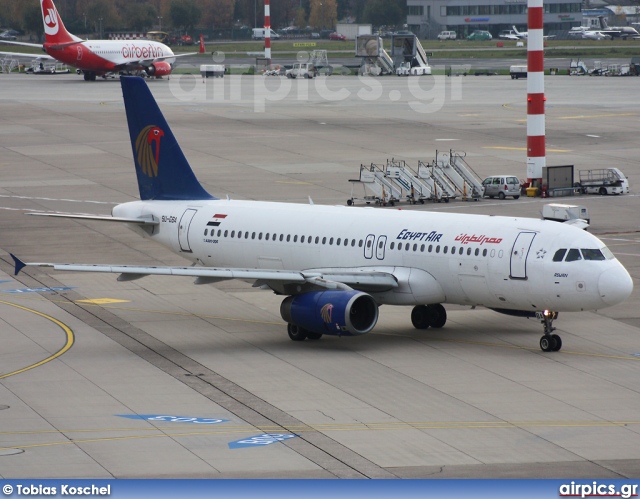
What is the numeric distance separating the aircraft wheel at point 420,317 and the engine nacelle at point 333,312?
11.6 feet

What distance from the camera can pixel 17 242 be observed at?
2400 inches

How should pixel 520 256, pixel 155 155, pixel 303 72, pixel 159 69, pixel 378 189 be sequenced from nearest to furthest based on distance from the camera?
pixel 520 256 → pixel 155 155 → pixel 378 189 → pixel 159 69 → pixel 303 72

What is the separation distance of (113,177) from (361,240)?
4618cm

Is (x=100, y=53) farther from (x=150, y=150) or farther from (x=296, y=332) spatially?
(x=296, y=332)

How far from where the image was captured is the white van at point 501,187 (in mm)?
74950

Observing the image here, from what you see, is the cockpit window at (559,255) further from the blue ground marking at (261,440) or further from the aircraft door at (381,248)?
the blue ground marking at (261,440)

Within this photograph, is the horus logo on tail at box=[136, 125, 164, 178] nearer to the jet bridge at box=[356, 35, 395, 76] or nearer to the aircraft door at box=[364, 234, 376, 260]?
the aircraft door at box=[364, 234, 376, 260]

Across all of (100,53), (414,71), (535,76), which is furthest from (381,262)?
(414,71)

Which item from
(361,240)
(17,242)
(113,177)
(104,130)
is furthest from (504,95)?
(361,240)

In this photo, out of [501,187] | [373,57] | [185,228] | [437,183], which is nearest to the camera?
[185,228]

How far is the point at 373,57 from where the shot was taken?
185625mm

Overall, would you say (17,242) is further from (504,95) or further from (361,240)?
(504,95)

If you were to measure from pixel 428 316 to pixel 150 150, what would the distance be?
45.0 feet

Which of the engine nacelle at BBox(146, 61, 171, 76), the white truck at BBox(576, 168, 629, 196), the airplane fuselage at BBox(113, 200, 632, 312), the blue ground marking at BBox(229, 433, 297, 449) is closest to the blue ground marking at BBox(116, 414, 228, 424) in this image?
the blue ground marking at BBox(229, 433, 297, 449)
